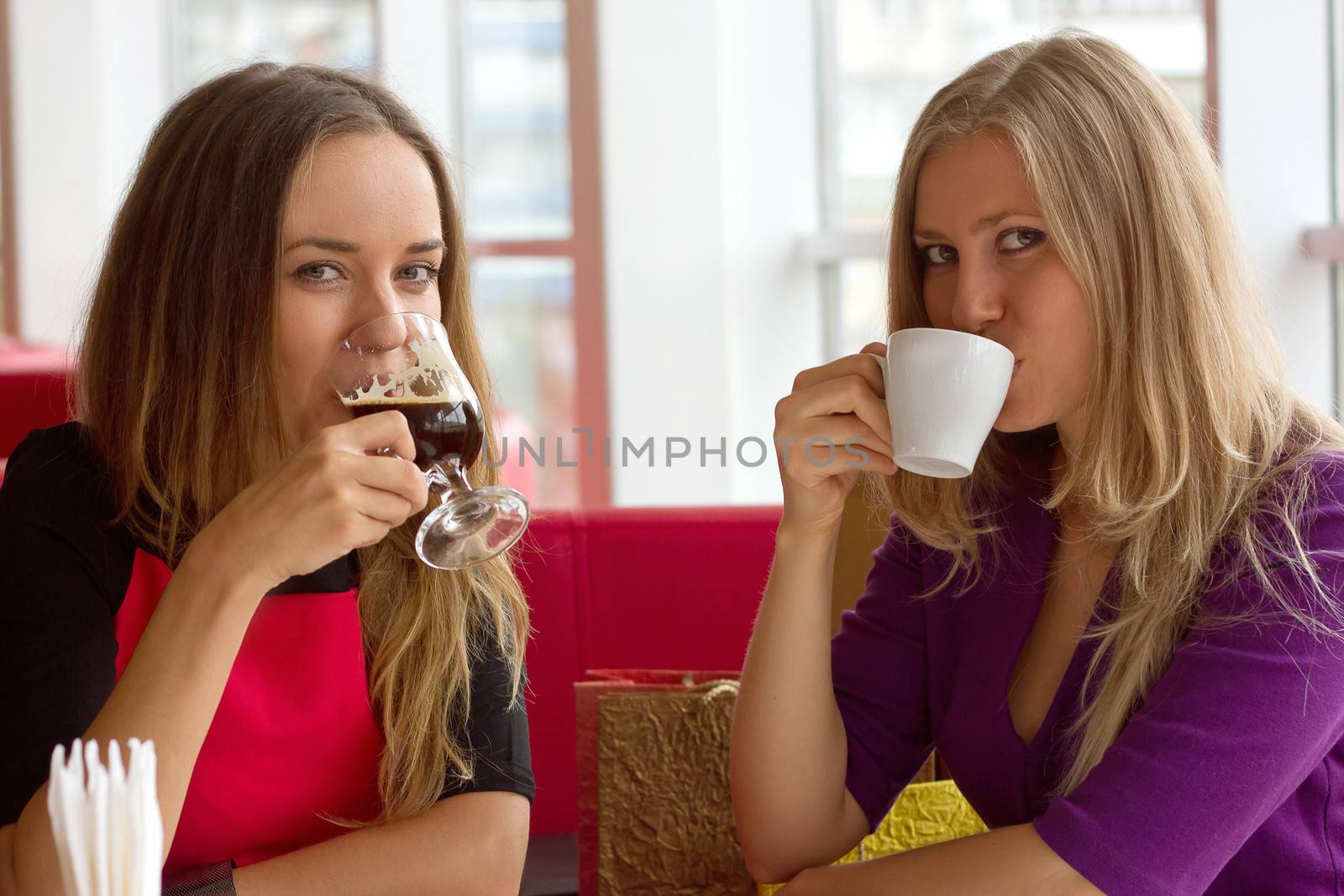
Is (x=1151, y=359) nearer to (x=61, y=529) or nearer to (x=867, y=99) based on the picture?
(x=61, y=529)

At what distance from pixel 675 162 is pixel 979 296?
266cm

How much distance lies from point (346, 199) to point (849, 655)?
77 cm

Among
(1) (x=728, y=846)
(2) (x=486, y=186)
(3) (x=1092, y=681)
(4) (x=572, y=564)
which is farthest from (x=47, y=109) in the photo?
(3) (x=1092, y=681)

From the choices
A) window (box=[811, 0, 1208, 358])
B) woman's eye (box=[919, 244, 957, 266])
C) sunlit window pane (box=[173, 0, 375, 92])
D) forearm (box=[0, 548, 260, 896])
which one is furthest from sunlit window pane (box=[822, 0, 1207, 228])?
forearm (box=[0, 548, 260, 896])

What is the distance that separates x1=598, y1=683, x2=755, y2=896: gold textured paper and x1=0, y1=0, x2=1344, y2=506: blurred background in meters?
1.07

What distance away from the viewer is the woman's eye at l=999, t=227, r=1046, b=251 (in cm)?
132

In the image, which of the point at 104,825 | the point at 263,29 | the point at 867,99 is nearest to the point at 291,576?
the point at 104,825

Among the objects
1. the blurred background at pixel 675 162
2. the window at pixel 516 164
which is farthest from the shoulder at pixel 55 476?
the window at pixel 516 164

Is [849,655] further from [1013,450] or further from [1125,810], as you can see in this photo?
[1125,810]

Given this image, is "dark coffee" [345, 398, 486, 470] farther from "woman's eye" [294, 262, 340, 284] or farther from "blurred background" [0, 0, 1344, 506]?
"blurred background" [0, 0, 1344, 506]

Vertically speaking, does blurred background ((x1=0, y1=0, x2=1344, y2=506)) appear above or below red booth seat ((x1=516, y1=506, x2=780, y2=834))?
above

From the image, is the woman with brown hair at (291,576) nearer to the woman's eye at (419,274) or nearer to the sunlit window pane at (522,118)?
the woman's eye at (419,274)

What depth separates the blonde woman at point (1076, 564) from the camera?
1.16 meters

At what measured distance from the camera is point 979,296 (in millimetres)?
1314
